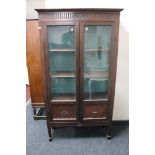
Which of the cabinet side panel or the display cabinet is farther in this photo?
the cabinet side panel

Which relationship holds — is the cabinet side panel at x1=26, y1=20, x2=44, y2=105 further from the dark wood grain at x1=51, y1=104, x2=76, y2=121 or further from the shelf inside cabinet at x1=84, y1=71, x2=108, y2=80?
the shelf inside cabinet at x1=84, y1=71, x2=108, y2=80

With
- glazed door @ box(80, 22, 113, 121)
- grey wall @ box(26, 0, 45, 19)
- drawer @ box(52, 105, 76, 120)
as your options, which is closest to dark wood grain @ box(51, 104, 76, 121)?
drawer @ box(52, 105, 76, 120)

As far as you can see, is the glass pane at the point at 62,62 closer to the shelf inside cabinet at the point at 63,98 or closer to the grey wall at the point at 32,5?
the shelf inside cabinet at the point at 63,98

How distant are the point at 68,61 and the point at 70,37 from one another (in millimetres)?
292

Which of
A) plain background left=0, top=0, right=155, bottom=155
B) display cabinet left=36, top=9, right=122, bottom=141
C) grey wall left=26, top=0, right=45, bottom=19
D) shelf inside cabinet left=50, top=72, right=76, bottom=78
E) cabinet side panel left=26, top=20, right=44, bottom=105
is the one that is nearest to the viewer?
plain background left=0, top=0, right=155, bottom=155

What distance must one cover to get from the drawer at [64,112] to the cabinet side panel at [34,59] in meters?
0.72

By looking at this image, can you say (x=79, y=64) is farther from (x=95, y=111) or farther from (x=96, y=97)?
(x=95, y=111)

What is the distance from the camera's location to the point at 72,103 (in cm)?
230

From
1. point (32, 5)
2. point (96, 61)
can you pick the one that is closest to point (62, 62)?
point (96, 61)

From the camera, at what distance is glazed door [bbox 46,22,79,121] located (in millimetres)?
2168

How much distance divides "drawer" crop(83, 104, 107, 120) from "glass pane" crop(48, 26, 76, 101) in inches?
8.9
